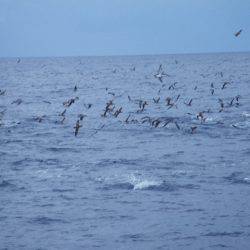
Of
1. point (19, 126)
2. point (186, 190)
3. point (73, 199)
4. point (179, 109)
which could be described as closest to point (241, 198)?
point (186, 190)

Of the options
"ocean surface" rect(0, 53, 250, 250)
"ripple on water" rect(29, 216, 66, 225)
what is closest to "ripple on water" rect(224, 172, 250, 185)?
"ocean surface" rect(0, 53, 250, 250)

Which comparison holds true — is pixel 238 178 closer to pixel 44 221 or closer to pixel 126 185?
pixel 126 185

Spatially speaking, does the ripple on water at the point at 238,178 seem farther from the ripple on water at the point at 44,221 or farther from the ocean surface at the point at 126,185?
the ripple on water at the point at 44,221

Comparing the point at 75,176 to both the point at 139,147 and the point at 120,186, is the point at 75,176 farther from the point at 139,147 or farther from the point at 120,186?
the point at 139,147

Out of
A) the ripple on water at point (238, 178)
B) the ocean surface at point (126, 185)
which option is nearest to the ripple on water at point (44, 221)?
the ocean surface at point (126, 185)

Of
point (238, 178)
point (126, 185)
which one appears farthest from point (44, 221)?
point (238, 178)

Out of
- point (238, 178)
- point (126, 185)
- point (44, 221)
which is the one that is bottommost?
point (44, 221)

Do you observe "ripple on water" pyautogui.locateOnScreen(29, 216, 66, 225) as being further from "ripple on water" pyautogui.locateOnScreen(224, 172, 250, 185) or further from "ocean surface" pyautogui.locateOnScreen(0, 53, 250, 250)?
"ripple on water" pyautogui.locateOnScreen(224, 172, 250, 185)

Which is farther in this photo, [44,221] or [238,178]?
[238,178]

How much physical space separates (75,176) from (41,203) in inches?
130

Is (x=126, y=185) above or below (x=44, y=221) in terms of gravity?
above

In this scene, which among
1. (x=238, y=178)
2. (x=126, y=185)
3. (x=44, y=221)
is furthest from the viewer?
(x=238, y=178)

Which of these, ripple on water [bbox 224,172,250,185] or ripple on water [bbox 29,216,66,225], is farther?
ripple on water [bbox 224,172,250,185]

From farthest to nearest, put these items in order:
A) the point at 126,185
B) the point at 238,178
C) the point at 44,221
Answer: the point at 238,178
the point at 126,185
the point at 44,221
